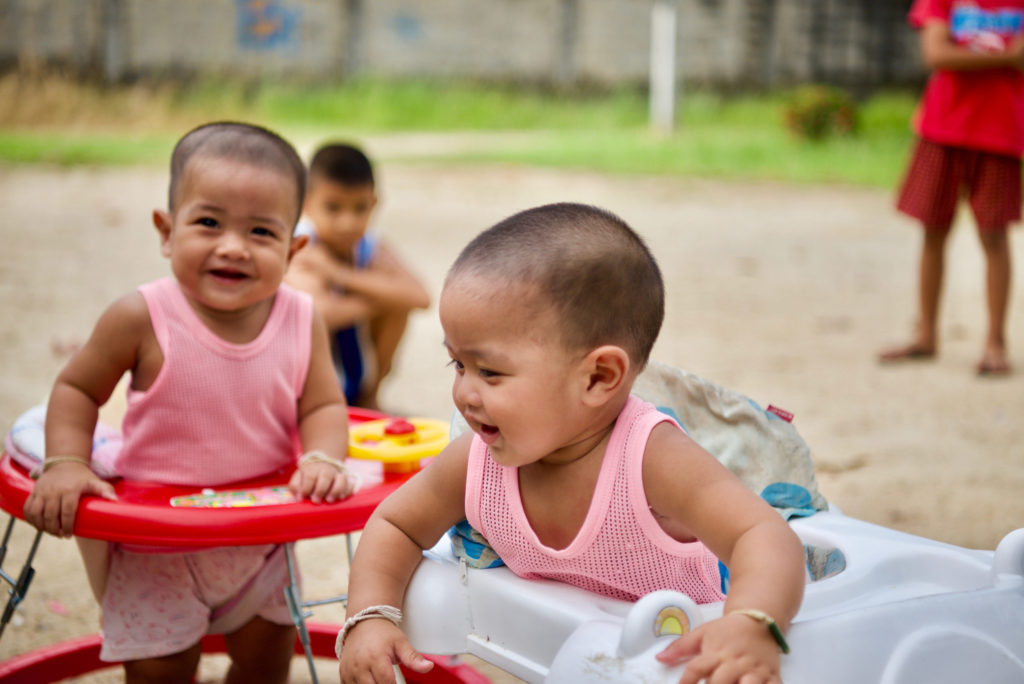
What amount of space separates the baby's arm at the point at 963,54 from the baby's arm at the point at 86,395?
12.2 ft

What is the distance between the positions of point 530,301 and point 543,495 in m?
0.29

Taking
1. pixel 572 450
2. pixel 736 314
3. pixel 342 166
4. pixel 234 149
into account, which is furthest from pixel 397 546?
pixel 736 314

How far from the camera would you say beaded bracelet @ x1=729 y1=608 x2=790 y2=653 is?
1.21 metres

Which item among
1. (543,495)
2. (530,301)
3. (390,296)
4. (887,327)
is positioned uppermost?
(530,301)

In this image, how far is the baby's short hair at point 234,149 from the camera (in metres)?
2.02

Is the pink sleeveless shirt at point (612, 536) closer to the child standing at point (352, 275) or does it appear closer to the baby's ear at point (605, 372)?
the baby's ear at point (605, 372)

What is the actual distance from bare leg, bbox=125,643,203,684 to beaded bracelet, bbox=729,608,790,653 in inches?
47.8

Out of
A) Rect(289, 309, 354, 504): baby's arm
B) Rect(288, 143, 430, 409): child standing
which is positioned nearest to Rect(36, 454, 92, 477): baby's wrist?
Rect(289, 309, 354, 504): baby's arm

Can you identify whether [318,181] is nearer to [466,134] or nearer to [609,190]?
[609,190]

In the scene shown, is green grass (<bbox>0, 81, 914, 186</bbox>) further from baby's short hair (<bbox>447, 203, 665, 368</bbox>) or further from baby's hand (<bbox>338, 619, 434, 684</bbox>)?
baby's hand (<bbox>338, 619, 434, 684</bbox>)

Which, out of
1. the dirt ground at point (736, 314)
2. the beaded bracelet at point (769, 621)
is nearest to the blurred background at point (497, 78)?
the dirt ground at point (736, 314)

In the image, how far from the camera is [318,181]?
3.59 meters

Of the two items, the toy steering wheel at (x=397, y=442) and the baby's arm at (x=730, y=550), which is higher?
the baby's arm at (x=730, y=550)

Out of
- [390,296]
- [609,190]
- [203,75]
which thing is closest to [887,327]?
[390,296]
